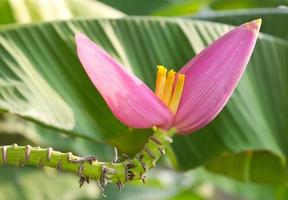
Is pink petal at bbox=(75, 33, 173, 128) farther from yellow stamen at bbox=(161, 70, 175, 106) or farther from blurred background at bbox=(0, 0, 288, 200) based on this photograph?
blurred background at bbox=(0, 0, 288, 200)

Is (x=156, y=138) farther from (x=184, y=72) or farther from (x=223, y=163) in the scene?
(x=223, y=163)

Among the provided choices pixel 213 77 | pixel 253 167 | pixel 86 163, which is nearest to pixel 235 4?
pixel 253 167

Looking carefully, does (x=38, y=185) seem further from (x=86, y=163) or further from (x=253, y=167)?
(x=86, y=163)

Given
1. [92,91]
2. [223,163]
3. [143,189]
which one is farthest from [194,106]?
[143,189]

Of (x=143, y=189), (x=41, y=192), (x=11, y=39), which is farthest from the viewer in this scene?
(x=143, y=189)

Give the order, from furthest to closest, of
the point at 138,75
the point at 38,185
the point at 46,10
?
the point at 38,185, the point at 46,10, the point at 138,75

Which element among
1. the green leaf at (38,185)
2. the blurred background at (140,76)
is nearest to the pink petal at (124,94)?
the blurred background at (140,76)

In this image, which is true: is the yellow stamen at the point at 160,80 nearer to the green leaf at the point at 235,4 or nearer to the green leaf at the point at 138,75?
the green leaf at the point at 138,75

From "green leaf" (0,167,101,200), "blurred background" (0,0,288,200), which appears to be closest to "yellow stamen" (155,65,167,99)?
"blurred background" (0,0,288,200)
